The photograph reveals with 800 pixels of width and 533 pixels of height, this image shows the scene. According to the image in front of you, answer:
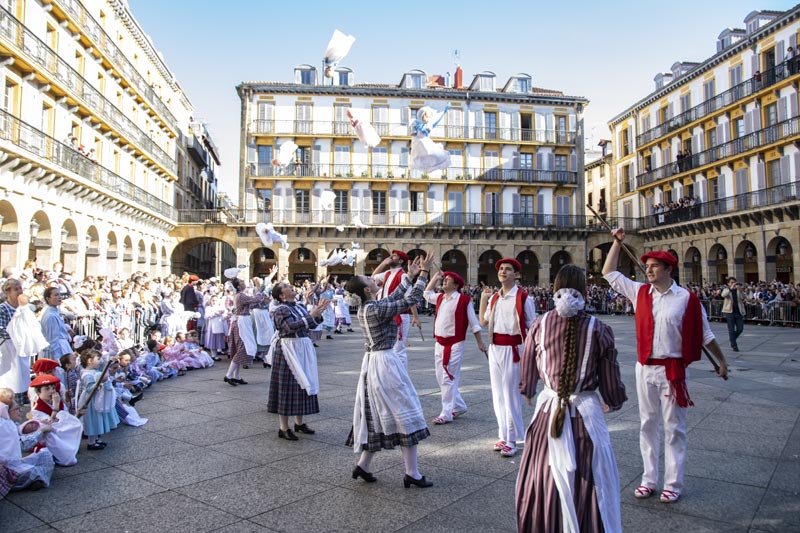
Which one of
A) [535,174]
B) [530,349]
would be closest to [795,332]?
[530,349]

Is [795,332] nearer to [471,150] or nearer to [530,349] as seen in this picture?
[530,349]

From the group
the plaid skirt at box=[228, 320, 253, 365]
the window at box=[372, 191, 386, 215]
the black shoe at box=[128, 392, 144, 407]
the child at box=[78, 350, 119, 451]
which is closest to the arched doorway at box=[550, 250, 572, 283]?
the window at box=[372, 191, 386, 215]

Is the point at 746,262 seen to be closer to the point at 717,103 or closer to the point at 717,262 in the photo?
the point at 717,262

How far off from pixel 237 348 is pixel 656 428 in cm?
715

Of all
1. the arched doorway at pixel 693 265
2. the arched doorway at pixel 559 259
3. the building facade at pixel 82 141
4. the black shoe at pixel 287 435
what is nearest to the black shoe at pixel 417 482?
the black shoe at pixel 287 435

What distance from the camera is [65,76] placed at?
73.7ft

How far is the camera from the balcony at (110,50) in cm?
2309

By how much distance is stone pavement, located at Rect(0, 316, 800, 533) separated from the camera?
4008mm

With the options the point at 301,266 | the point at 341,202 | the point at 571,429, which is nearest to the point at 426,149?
the point at 571,429

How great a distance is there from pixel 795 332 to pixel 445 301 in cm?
1766

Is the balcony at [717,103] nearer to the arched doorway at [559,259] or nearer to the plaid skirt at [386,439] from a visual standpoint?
the arched doorway at [559,259]

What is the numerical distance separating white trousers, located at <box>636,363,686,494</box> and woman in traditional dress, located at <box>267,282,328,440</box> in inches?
126

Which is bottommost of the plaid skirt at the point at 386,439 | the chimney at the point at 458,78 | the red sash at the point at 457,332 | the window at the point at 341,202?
the plaid skirt at the point at 386,439

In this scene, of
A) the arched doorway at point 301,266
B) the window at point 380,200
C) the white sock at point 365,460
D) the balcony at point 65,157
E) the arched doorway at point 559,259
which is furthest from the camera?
the arched doorway at point 559,259
